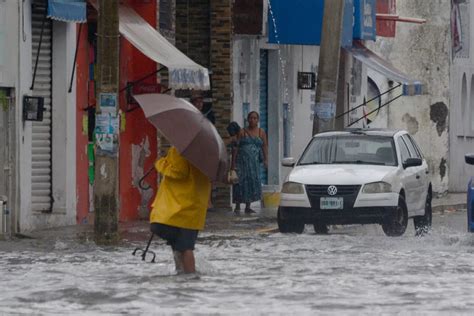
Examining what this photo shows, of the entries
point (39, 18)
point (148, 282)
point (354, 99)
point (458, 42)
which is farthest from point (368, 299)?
point (458, 42)

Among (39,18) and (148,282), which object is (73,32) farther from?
(148,282)

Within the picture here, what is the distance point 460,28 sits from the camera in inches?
1881

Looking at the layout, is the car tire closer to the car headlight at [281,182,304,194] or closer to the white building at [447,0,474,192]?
the car headlight at [281,182,304,194]

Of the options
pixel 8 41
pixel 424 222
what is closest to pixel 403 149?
pixel 424 222

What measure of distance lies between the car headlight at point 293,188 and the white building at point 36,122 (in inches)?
132

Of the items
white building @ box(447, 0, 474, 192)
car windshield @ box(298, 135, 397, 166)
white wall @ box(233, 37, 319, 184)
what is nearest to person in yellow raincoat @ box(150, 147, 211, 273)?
car windshield @ box(298, 135, 397, 166)

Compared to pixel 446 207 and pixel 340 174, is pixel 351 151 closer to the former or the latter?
pixel 340 174

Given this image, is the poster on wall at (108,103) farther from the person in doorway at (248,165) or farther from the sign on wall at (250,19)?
the sign on wall at (250,19)

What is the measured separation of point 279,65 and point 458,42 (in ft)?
36.9

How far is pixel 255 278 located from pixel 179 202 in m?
1.07

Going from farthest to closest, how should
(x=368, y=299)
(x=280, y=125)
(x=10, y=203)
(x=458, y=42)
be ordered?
(x=458, y=42) → (x=280, y=125) → (x=10, y=203) → (x=368, y=299)

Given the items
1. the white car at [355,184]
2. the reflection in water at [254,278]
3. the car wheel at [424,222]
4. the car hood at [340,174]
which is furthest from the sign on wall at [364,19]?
the reflection in water at [254,278]

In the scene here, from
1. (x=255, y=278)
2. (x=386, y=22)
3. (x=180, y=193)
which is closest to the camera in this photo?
(x=180, y=193)

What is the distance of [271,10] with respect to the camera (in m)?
35.5
